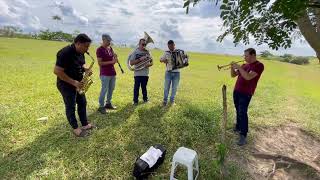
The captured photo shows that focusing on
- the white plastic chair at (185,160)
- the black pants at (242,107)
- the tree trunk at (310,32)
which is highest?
the tree trunk at (310,32)

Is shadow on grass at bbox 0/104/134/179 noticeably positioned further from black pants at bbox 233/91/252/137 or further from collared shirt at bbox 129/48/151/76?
black pants at bbox 233/91/252/137

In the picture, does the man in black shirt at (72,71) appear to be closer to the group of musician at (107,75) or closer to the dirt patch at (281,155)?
the group of musician at (107,75)

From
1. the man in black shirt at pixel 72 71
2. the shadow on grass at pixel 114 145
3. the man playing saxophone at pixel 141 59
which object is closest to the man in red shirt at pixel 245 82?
the shadow on grass at pixel 114 145

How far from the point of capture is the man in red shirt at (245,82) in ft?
25.9

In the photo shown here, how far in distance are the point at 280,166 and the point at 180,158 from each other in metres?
3.01

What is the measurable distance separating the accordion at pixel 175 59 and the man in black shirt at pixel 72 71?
3.13m

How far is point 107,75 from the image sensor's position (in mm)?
9195

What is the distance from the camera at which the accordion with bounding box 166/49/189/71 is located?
9969mm

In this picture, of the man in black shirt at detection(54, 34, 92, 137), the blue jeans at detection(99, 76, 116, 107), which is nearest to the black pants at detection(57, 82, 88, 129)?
the man in black shirt at detection(54, 34, 92, 137)

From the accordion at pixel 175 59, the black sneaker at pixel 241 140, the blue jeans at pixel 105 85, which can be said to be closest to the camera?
the black sneaker at pixel 241 140

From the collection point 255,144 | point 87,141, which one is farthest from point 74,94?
point 255,144

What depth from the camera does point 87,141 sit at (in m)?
7.46

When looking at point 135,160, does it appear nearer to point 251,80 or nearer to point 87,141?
point 87,141

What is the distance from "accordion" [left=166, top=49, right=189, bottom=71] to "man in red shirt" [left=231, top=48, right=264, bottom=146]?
6.33 ft
